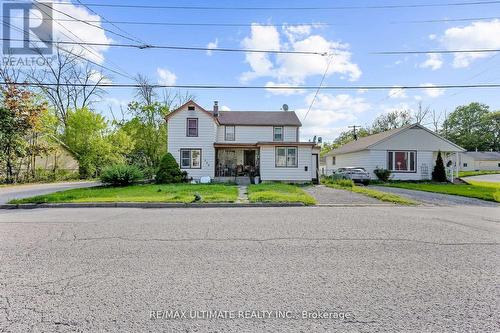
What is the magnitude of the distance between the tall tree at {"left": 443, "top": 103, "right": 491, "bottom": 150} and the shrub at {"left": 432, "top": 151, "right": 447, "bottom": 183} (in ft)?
160

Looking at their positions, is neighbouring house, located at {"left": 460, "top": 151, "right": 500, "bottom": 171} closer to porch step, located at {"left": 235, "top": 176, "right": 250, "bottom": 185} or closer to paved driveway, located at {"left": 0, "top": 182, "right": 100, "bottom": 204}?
porch step, located at {"left": 235, "top": 176, "right": 250, "bottom": 185}

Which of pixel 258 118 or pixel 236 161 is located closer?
pixel 236 161

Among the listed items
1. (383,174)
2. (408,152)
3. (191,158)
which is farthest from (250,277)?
(408,152)

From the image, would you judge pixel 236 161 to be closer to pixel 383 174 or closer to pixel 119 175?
pixel 119 175

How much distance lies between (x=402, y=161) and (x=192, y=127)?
18.7 meters

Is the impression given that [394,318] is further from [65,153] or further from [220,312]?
[65,153]

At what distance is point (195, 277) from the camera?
368cm

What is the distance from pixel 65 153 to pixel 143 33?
19.6 metres

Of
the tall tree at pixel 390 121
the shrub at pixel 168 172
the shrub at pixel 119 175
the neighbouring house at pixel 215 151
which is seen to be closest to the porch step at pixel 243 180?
the neighbouring house at pixel 215 151

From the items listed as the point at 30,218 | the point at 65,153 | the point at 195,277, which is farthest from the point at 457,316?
the point at 65,153

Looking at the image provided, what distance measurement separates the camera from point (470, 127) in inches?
2576

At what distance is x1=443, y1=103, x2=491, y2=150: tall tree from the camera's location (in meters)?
63.7

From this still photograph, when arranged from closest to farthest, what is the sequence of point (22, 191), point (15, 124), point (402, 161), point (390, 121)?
1. point (22, 191)
2. point (15, 124)
3. point (402, 161)
4. point (390, 121)

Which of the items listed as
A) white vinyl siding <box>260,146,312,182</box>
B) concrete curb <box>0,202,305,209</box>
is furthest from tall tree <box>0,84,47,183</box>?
white vinyl siding <box>260,146,312,182</box>
